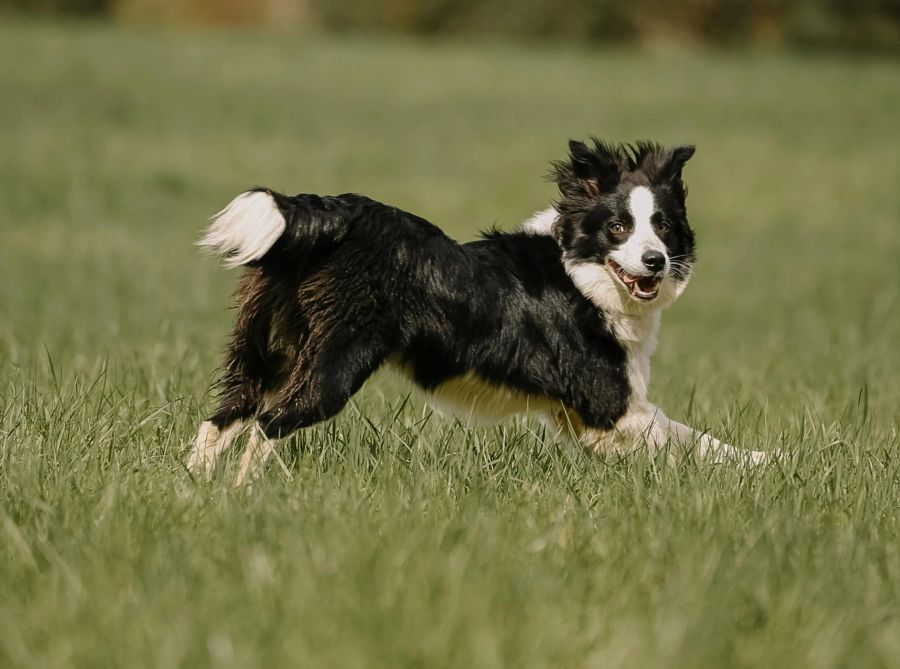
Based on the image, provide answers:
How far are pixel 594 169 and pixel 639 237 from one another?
34 centimetres

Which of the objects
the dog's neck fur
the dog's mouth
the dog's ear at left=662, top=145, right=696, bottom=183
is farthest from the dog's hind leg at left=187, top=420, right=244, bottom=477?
the dog's ear at left=662, top=145, right=696, bottom=183

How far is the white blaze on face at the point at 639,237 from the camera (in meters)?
4.19

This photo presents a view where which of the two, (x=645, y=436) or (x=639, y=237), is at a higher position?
(x=639, y=237)

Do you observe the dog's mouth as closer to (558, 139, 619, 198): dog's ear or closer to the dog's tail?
(558, 139, 619, 198): dog's ear

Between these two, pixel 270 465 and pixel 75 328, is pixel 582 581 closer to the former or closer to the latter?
pixel 270 465

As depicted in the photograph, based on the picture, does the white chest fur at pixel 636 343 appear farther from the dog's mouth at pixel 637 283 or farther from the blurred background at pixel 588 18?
the blurred background at pixel 588 18

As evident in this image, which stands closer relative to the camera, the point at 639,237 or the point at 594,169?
the point at 639,237

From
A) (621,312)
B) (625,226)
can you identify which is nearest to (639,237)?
(625,226)

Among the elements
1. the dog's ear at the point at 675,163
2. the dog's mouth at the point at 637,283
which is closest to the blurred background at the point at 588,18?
the dog's ear at the point at 675,163

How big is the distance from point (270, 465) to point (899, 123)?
1857cm

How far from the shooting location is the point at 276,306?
3857 mm

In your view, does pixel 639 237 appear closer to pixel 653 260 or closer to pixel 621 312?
pixel 653 260

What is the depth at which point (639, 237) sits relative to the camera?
425 centimetres

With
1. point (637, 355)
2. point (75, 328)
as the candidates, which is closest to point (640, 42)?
point (75, 328)
